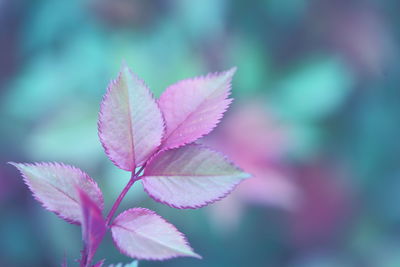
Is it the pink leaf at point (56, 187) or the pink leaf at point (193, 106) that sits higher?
the pink leaf at point (193, 106)

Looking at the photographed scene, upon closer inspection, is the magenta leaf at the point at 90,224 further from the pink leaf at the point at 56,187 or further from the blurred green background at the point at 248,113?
the blurred green background at the point at 248,113

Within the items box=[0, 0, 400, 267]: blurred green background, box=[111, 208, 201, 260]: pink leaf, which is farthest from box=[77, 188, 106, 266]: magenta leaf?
box=[0, 0, 400, 267]: blurred green background

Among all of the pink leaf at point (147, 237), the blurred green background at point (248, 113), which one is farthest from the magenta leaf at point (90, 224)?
the blurred green background at point (248, 113)

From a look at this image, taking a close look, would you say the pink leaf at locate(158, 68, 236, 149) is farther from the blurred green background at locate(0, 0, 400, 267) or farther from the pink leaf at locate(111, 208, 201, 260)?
the blurred green background at locate(0, 0, 400, 267)

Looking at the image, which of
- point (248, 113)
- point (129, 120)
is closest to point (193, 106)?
point (129, 120)

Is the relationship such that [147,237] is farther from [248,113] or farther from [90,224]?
[248,113]

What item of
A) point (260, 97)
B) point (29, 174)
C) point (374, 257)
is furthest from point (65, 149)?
point (374, 257)
